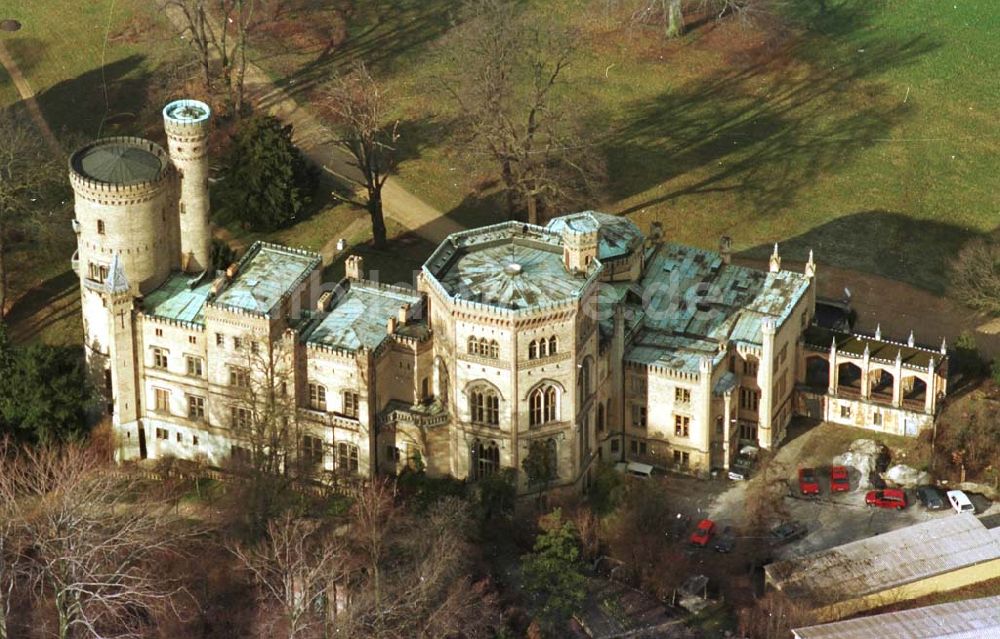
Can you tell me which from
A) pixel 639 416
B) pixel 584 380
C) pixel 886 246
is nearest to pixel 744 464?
pixel 639 416

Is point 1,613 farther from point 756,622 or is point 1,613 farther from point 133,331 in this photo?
point 756,622

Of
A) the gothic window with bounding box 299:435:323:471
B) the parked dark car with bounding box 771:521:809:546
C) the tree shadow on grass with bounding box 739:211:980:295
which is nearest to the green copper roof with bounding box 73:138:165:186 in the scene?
the gothic window with bounding box 299:435:323:471

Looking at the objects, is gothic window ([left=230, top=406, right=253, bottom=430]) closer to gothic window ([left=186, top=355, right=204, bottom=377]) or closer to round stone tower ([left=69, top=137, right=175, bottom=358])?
gothic window ([left=186, top=355, right=204, bottom=377])

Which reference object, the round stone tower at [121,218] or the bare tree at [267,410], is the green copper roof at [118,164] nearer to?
the round stone tower at [121,218]

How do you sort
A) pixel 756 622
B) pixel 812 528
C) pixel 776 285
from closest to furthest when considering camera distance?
1. pixel 756 622
2. pixel 812 528
3. pixel 776 285

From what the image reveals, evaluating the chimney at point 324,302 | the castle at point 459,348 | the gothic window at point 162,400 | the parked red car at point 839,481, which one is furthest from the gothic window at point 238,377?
the parked red car at point 839,481

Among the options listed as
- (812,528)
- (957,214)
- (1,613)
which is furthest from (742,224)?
(1,613)
